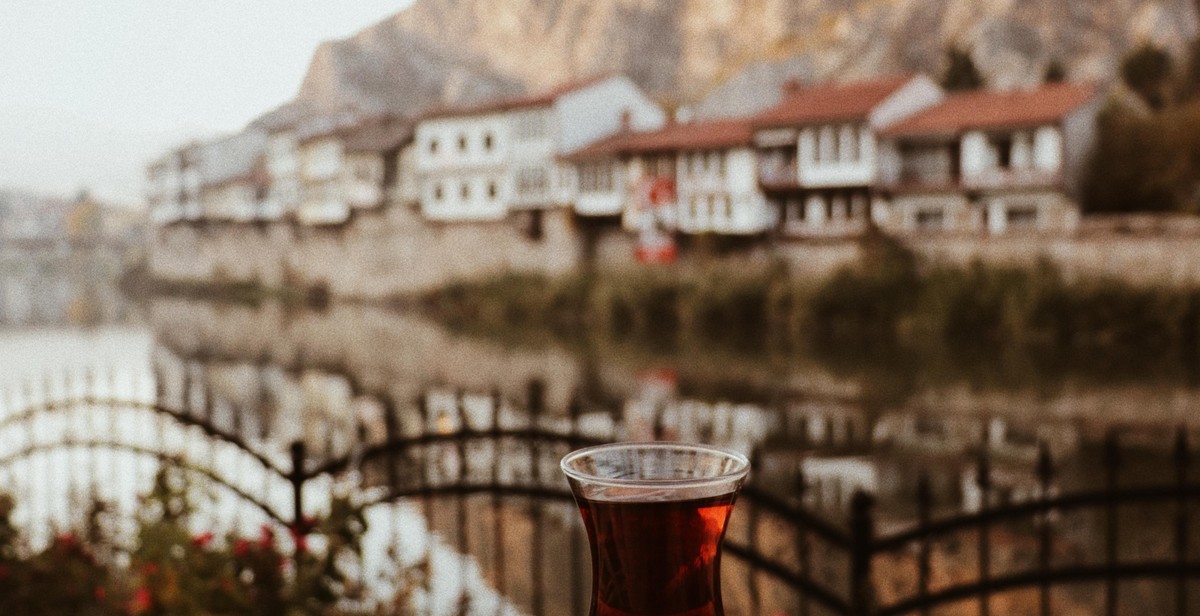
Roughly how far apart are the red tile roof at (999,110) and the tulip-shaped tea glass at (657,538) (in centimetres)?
1599

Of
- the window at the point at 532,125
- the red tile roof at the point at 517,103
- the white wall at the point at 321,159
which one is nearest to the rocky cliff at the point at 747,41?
the red tile roof at the point at 517,103

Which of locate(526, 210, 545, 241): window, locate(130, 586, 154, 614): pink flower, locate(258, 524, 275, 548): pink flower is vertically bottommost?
locate(130, 586, 154, 614): pink flower

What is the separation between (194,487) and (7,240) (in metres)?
24.1

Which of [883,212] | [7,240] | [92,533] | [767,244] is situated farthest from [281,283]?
[92,533]

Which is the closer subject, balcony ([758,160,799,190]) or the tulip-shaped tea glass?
the tulip-shaped tea glass

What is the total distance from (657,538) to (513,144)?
2041 centimetres

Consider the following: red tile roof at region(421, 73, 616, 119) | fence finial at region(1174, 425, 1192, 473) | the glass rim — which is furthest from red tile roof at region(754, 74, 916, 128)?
the glass rim

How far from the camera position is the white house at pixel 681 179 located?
58.4 ft

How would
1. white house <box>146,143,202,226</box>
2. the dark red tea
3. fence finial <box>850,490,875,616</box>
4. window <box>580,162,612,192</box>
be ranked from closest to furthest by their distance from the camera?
the dark red tea < fence finial <box>850,490,875,616</box> < window <box>580,162,612,192</box> < white house <box>146,143,202,226</box>

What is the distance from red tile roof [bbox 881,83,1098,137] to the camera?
1558 centimetres

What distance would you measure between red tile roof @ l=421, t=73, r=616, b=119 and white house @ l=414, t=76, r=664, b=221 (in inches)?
0.7

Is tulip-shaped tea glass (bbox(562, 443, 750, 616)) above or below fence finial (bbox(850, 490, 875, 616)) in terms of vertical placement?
above

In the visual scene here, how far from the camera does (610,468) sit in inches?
28.4

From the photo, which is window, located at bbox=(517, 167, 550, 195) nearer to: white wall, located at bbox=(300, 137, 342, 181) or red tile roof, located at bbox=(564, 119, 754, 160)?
red tile roof, located at bbox=(564, 119, 754, 160)
